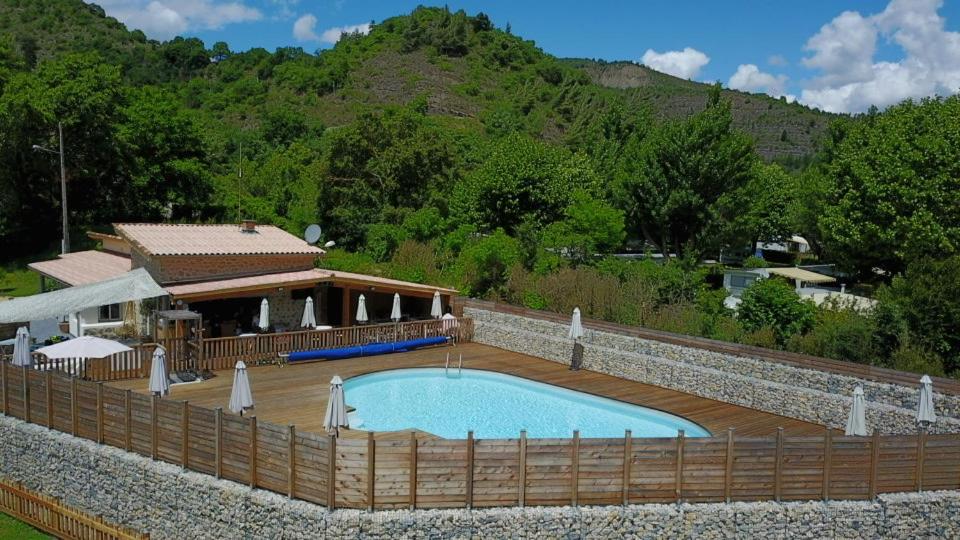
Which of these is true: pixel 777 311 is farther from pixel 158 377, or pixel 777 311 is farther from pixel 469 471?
pixel 158 377

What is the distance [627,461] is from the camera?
10.2m

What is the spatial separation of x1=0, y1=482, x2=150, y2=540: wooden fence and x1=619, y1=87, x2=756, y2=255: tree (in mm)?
27134

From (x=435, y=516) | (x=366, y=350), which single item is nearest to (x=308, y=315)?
(x=366, y=350)

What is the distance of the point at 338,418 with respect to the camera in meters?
12.3

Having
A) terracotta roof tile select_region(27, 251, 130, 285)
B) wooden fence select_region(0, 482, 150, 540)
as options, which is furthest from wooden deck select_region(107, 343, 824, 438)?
terracotta roof tile select_region(27, 251, 130, 285)

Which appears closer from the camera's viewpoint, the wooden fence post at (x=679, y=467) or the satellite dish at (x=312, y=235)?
the wooden fence post at (x=679, y=467)

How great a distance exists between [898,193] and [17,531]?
2979 centimetres

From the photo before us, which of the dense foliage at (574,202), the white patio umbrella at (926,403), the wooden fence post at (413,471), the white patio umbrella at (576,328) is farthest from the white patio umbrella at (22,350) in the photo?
the white patio umbrella at (926,403)

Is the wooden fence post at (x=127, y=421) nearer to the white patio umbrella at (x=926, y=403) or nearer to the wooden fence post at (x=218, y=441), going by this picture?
the wooden fence post at (x=218, y=441)

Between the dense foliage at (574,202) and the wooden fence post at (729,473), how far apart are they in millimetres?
8600

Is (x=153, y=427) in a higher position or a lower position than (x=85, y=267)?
lower

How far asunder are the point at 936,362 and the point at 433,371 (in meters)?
12.3

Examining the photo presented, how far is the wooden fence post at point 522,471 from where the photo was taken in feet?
32.7

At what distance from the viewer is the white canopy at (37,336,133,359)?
48.0 feet
